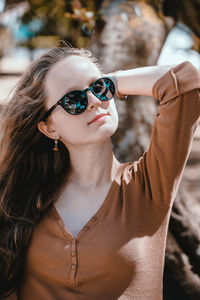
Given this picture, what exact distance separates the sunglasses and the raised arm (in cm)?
11

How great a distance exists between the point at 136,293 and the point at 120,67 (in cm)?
183

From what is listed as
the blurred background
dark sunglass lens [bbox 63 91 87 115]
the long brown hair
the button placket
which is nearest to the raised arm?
dark sunglass lens [bbox 63 91 87 115]

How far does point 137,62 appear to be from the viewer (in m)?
2.85

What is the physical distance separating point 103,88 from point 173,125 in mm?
408

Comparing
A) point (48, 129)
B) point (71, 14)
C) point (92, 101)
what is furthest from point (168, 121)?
point (71, 14)

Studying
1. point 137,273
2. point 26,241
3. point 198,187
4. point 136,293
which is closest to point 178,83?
point 137,273

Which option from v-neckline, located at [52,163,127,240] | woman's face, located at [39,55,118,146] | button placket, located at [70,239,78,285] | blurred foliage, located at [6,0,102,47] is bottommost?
button placket, located at [70,239,78,285]

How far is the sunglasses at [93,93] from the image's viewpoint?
161cm

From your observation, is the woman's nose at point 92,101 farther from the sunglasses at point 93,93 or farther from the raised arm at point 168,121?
the raised arm at point 168,121

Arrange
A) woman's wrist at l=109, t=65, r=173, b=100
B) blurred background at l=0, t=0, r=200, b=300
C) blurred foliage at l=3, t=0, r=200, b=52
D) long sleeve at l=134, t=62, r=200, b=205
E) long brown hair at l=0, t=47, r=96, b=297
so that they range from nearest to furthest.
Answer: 1. long sleeve at l=134, t=62, r=200, b=205
2. woman's wrist at l=109, t=65, r=173, b=100
3. long brown hair at l=0, t=47, r=96, b=297
4. blurred background at l=0, t=0, r=200, b=300
5. blurred foliage at l=3, t=0, r=200, b=52

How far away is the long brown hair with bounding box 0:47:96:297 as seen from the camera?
1.82 meters

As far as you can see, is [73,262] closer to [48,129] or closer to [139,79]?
[48,129]

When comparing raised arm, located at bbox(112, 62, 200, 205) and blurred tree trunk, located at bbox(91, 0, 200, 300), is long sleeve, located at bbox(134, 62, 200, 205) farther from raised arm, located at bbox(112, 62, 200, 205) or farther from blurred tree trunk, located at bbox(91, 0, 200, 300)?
blurred tree trunk, located at bbox(91, 0, 200, 300)

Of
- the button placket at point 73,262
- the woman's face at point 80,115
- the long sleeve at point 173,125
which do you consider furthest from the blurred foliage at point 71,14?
the button placket at point 73,262
